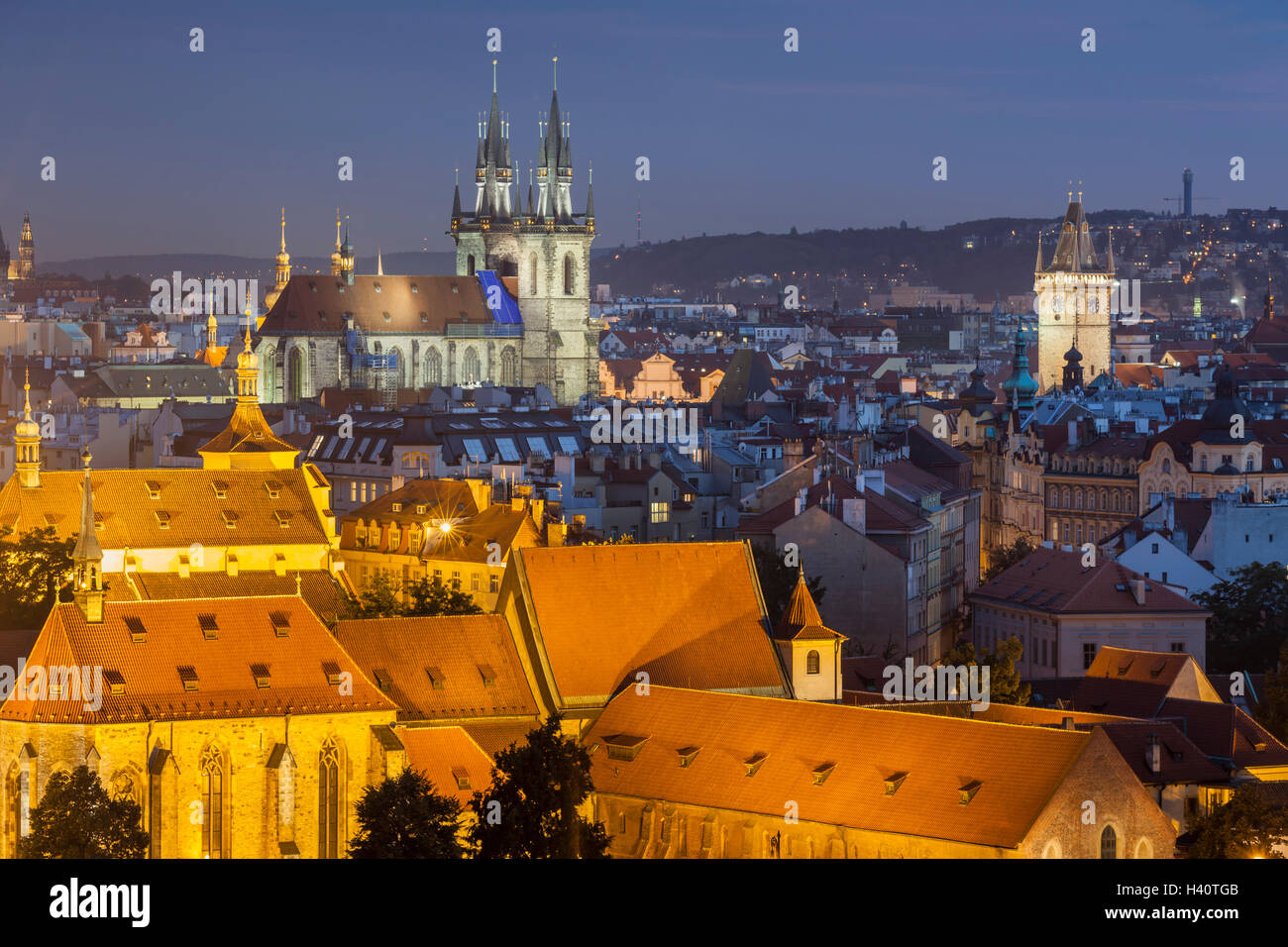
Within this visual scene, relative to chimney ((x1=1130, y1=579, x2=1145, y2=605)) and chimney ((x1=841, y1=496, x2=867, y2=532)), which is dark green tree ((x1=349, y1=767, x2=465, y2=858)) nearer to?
chimney ((x1=1130, y1=579, x2=1145, y2=605))

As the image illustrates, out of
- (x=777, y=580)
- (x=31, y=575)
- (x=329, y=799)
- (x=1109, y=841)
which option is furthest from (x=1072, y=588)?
(x=329, y=799)

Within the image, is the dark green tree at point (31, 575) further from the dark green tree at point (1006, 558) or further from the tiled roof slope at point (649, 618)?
the dark green tree at point (1006, 558)

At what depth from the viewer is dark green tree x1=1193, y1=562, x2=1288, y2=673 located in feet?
277

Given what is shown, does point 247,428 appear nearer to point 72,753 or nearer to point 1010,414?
point 72,753

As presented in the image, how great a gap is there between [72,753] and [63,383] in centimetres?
13821

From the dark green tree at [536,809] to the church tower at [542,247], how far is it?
131m

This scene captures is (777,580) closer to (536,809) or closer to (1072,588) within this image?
(1072,588)

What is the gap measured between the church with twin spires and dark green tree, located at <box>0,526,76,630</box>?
10397 cm

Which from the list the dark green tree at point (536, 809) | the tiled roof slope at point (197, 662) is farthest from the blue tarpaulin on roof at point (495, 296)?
the dark green tree at point (536, 809)

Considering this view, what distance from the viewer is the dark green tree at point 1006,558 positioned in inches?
4235

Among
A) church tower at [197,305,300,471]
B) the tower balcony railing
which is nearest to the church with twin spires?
the tower balcony railing
